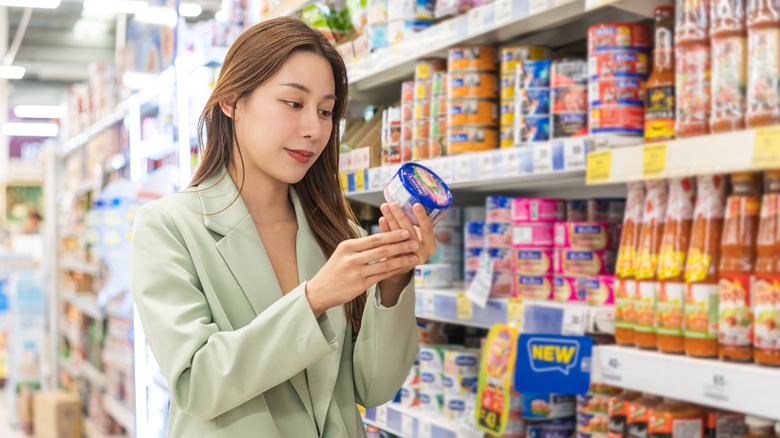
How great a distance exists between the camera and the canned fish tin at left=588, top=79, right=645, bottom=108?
1901 mm

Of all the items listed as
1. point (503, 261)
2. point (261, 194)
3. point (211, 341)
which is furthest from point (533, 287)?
point (211, 341)

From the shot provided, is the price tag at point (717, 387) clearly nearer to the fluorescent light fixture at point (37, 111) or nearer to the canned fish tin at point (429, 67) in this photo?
the canned fish tin at point (429, 67)

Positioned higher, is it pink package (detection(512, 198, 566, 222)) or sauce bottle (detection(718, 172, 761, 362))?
pink package (detection(512, 198, 566, 222))

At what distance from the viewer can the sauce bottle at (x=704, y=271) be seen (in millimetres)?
1658

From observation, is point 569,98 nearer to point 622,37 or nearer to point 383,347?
point 622,37

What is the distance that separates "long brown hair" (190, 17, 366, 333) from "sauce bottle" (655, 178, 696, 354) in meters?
0.59

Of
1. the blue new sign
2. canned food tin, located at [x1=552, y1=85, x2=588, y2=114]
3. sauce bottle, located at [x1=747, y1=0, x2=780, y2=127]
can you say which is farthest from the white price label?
sauce bottle, located at [x1=747, y1=0, x2=780, y2=127]

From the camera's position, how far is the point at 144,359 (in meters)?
4.25

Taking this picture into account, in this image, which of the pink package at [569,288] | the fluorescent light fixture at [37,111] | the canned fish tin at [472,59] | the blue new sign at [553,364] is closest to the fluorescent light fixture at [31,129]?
the fluorescent light fixture at [37,111]

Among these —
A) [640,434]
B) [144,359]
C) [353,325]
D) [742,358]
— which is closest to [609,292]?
[640,434]

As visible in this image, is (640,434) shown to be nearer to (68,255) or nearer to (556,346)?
(556,346)

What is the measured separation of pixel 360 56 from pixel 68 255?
5664 mm

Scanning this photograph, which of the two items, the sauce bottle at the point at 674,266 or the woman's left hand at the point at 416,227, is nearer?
the woman's left hand at the point at 416,227

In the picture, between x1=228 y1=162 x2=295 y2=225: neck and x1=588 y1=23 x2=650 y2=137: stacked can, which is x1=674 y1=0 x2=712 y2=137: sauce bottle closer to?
x1=588 y1=23 x2=650 y2=137: stacked can
